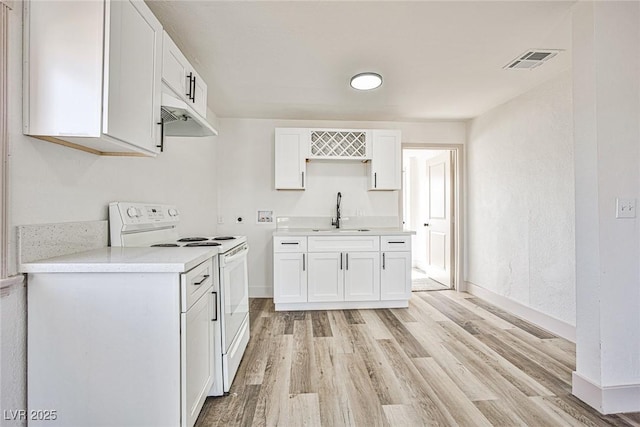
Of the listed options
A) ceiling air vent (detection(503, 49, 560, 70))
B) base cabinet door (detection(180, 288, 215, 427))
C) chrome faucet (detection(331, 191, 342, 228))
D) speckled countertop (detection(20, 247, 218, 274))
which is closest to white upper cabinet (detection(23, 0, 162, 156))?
speckled countertop (detection(20, 247, 218, 274))

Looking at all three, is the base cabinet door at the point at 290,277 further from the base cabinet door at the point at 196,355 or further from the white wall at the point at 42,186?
the base cabinet door at the point at 196,355

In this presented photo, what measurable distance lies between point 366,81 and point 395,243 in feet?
5.80

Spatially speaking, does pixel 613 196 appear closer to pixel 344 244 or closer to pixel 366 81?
pixel 366 81

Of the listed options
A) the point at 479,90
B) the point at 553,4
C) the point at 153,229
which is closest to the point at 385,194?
the point at 479,90

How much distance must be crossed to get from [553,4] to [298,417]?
9.09 feet

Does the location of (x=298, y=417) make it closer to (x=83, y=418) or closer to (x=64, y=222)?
(x=83, y=418)

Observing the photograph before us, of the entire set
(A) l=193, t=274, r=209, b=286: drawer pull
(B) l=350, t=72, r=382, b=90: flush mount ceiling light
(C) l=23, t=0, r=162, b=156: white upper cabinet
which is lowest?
(A) l=193, t=274, r=209, b=286: drawer pull

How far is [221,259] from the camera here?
1.84m

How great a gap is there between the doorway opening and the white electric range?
2.71 metres

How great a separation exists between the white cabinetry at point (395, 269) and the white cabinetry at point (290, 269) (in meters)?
0.90

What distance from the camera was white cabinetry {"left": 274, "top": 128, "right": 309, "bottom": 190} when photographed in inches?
147

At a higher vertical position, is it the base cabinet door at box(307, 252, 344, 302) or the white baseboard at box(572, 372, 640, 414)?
the base cabinet door at box(307, 252, 344, 302)

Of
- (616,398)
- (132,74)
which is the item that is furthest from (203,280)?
(616,398)

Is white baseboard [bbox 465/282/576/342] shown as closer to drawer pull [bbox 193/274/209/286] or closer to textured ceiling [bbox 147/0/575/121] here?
textured ceiling [bbox 147/0/575/121]
